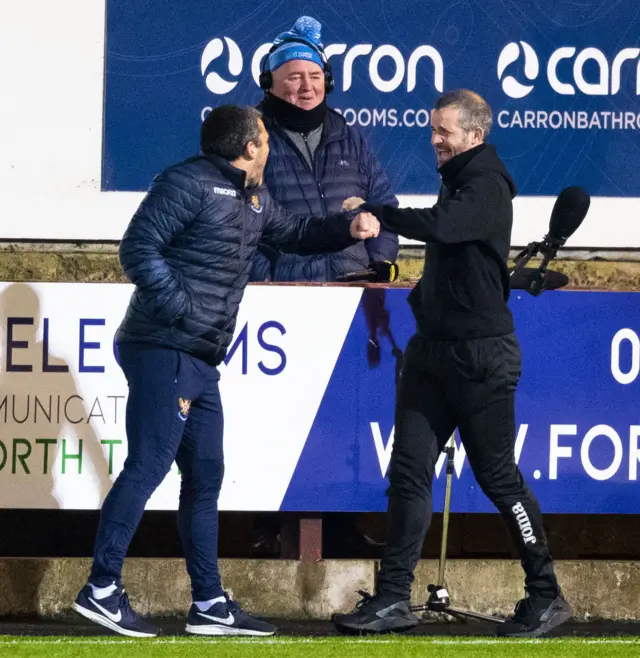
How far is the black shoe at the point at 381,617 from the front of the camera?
658 cm

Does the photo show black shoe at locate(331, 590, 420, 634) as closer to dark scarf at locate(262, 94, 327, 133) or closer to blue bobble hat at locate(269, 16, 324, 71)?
dark scarf at locate(262, 94, 327, 133)

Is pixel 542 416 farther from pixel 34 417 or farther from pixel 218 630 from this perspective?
pixel 34 417

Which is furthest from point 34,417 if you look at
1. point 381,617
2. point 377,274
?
point 381,617

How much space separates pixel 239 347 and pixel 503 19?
2.61m

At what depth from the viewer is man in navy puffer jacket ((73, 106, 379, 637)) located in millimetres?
6473

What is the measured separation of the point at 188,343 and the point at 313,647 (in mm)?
1243

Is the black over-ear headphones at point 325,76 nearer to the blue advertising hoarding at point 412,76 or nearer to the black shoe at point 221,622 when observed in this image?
the blue advertising hoarding at point 412,76

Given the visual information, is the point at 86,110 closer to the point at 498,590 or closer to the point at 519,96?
the point at 519,96

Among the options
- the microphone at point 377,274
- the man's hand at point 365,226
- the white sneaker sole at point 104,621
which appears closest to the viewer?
the white sneaker sole at point 104,621

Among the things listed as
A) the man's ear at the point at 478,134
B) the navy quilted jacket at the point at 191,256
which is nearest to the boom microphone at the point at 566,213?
the man's ear at the point at 478,134

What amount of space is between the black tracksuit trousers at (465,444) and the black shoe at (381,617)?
4 cm

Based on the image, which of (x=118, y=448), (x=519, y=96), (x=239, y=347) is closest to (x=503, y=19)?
(x=519, y=96)

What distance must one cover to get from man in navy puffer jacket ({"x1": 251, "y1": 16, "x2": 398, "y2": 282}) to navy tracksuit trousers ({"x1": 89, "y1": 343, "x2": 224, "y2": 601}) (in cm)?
173

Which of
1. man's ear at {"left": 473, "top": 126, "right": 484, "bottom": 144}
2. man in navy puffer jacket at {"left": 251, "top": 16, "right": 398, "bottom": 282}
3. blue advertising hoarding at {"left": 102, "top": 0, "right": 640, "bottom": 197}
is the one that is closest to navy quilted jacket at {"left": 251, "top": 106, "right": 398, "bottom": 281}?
man in navy puffer jacket at {"left": 251, "top": 16, "right": 398, "bottom": 282}
